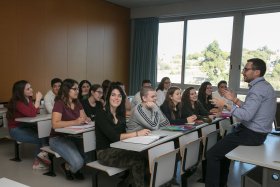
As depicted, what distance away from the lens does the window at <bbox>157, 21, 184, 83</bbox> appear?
280 inches

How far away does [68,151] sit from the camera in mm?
3164

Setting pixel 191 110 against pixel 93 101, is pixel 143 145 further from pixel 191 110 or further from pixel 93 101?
pixel 93 101

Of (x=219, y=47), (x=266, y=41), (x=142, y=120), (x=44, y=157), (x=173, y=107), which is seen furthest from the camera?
(x=219, y=47)

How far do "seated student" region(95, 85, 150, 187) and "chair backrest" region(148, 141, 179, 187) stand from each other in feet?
0.74

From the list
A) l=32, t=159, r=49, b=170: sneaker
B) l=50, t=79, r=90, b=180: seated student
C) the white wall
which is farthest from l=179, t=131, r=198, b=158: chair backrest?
the white wall

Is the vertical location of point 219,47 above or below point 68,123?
above

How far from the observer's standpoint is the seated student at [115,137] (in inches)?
101

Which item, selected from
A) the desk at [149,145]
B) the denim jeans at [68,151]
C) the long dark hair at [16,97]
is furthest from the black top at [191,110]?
the long dark hair at [16,97]

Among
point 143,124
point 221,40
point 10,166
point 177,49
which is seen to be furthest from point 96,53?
point 143,124

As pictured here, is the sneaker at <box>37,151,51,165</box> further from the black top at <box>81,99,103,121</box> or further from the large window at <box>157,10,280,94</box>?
the large window at <box>157,10,280,94</box>

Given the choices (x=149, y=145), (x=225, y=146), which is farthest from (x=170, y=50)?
(x=149, y=145)

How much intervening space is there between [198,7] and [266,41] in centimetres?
175

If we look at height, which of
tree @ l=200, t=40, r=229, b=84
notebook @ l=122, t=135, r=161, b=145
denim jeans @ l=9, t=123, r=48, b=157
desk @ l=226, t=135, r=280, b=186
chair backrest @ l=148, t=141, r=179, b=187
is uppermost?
tree @ l=200, t=40, r=229, b=84

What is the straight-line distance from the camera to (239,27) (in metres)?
6.11
